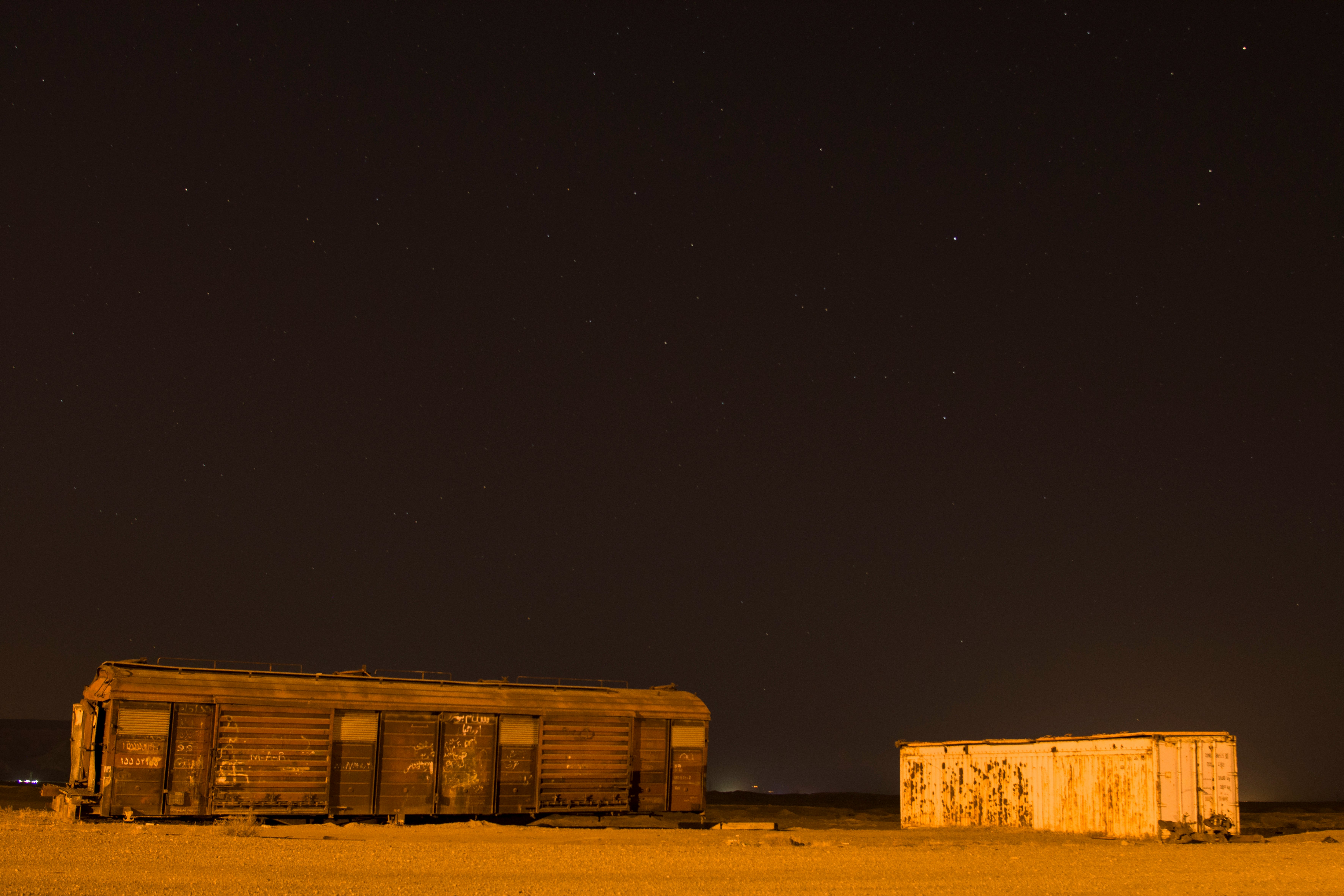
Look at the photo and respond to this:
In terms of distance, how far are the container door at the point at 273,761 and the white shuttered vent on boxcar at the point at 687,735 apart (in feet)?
32.2

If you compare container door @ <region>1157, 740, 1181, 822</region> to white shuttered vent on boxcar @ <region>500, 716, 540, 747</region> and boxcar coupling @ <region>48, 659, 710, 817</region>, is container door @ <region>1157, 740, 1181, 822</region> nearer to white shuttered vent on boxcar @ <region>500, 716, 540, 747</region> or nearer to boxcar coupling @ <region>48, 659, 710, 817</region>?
boxcar coupling @ <region>48, 659, 710, 817</region>

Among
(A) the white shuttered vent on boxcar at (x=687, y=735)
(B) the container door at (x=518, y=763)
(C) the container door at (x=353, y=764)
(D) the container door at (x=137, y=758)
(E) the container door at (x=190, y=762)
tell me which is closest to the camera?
(D) the container door at (x=137, y=758)

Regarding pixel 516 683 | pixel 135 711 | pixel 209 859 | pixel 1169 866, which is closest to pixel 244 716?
pixel 135 711

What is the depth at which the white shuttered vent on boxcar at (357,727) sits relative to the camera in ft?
94.6

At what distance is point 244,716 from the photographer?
28.0 metres

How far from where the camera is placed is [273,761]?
27969mm

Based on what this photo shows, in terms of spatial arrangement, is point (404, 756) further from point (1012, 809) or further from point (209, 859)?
point (1012, 809)

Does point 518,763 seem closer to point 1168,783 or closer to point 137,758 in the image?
point 137,758

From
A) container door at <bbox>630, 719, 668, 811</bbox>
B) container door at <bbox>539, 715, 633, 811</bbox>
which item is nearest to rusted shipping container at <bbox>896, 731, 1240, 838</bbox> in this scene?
container door at <bbox>630, 719, 668, 811</bbox>

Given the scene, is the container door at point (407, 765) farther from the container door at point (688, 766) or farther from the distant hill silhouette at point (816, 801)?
the distant hill silhouette at point (816, 801)

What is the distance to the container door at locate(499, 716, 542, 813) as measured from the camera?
99.5 feet

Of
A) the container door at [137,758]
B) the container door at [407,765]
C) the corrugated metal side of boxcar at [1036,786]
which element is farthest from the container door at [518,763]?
the corrugated metal side of boxcar at [1036,786]

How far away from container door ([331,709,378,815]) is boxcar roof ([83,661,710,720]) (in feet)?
1.27

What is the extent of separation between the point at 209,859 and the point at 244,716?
9.57 meters
